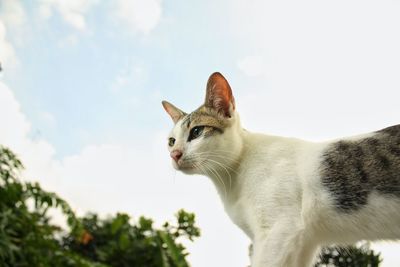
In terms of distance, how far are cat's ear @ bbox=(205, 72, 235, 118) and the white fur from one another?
0.10 metres

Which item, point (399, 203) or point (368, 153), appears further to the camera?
point (368, 153)

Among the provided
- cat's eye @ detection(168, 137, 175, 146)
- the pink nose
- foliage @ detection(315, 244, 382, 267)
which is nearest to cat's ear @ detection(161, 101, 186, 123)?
cat's eye @ detection(168, 137, 175, 146)

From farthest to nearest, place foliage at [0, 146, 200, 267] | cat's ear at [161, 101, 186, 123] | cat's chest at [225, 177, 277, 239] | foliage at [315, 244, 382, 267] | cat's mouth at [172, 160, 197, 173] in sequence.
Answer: foliage at [315, 244, 382, 267] → cat's ear at [161, 101, 186, 123] → cat's mouth at [172, 160, 197, 173] → cat's chest at [225, 177, 277, 239] → foliage at [0, 146, 200, 267]

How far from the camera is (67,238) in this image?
202 centimetres

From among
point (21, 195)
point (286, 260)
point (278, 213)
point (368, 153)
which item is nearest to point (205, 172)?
point (278, 213)

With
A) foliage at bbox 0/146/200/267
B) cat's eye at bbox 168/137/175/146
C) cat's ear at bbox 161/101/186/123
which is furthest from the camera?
cat's ear at bbox 161/101/186/123

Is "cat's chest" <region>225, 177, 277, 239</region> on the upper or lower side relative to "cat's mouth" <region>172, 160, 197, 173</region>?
lower

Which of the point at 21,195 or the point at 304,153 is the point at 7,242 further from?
the point at 304,153

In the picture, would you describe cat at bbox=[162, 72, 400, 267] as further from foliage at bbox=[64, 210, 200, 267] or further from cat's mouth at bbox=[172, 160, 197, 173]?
foliage at bbox=[64, 210, 200, 267]

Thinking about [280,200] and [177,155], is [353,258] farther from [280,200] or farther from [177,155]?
[177,155]

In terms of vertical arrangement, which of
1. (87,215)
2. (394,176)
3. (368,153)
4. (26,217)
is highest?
(368,153)

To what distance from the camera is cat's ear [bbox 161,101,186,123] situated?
4172mm

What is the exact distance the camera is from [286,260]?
9.86 feet

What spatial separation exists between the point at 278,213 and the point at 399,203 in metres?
0.86
